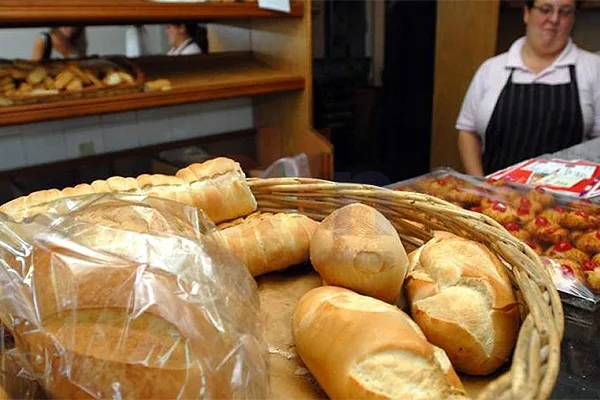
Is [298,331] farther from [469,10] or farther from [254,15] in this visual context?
[469,10]

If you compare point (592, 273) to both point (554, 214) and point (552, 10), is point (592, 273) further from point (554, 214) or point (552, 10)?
point (552, 10)

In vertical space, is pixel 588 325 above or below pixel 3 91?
below

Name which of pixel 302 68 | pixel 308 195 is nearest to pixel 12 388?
pixel 308 195

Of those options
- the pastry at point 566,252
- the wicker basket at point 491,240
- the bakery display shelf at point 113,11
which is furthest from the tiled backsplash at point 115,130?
the pastry at point 566,252

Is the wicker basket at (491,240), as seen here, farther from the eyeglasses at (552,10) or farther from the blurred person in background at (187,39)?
the eyeglasses at (552,10)

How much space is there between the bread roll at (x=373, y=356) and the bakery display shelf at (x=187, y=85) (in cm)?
121

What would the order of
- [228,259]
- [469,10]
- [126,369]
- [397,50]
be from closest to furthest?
[126,369], [228,259], [469,10], [397,50]

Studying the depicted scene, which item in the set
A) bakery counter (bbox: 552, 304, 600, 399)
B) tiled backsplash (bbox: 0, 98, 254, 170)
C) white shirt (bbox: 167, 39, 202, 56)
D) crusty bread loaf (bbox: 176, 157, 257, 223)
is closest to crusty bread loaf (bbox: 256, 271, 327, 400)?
crusty bread loaf (bbox: 176, 157, 257, 223)

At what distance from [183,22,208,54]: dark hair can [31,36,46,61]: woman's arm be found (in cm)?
→ 57

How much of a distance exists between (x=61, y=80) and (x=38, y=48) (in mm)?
428

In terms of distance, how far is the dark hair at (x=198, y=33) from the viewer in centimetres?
232

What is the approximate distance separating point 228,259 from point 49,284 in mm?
212

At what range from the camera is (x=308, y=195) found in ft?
3.40

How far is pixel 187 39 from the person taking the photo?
2.32 m
